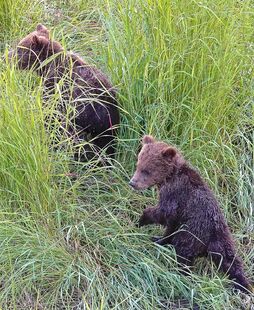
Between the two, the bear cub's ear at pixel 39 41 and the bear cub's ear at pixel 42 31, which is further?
the bear cub's ear at pixel 42 31

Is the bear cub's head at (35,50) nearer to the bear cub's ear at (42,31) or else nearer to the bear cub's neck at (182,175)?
the bear cub's ear at (42,31)

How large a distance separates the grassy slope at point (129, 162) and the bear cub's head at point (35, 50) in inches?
10.8

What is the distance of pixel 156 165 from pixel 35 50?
1.58 meters

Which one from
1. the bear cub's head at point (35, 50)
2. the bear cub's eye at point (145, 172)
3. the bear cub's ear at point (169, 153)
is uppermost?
the bear cub's head at point (35, 50)

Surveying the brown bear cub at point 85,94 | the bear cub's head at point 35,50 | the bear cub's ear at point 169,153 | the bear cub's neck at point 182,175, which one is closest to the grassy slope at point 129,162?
the brown bear cub at point 85,94

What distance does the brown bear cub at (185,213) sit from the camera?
14.1 ft

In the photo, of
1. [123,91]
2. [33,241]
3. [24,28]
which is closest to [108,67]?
[123,91]

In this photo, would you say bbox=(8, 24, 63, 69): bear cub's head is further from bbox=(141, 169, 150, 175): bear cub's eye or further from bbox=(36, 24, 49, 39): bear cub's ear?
bbox=(141, 169, 150, 175): bear cub's eye

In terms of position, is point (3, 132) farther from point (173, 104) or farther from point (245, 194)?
point (245, 194)

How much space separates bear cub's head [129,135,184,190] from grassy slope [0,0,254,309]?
1.05 feet

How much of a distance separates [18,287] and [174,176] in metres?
1.12

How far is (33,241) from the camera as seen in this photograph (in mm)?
4293

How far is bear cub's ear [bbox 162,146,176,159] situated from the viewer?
441 centimetres

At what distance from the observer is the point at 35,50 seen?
550 centimetres
